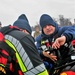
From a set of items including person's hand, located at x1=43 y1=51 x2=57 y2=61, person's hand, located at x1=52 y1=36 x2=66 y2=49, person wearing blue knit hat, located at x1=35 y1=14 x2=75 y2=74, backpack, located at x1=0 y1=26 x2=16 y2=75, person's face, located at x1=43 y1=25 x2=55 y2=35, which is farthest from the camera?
person's face, located at x1=43 y1=25 x2=55 y2=35

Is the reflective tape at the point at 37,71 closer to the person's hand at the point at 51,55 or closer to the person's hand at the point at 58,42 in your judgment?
the person's hand at the point at 58,42

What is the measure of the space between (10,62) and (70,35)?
5.34 ft

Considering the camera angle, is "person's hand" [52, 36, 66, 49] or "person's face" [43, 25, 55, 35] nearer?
"person's hand" [52, 36, 66, 49]

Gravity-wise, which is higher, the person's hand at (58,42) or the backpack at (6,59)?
the backpack at (6,59)

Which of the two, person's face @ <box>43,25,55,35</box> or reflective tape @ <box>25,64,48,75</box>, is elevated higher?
reflective tape @ <box>25,64,48,75</box>

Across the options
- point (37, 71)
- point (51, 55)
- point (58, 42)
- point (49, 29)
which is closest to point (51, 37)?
point (49, 29)

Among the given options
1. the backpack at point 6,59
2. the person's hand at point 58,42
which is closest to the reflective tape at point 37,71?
the backpack at point 6,59

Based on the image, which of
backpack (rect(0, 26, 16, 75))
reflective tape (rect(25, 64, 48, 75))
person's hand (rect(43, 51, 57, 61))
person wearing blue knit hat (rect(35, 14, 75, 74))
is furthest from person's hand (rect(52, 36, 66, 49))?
backpack (rect(0, 26, 16, 75))

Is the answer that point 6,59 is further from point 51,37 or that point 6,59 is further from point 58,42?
point 51,37

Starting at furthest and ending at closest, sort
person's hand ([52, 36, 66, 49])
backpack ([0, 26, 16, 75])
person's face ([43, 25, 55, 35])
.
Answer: person's face ([43, 25, 55, 35]) < person's hand ([52, 36, 66, 49]) < backpack ([0, 26, 16, 75])

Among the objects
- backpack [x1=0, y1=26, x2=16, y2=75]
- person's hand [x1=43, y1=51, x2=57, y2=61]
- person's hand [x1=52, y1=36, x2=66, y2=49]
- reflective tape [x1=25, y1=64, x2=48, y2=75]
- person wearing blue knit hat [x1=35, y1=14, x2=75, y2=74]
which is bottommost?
person's hand [x1=43, y1=51, x2=57, y2=61]

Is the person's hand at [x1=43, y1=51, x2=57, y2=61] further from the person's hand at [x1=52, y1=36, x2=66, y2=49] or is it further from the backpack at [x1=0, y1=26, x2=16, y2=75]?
the backpack at [x1=0, y1=26, x2=16, y2=75]

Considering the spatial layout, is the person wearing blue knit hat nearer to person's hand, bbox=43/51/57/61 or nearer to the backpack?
person's hand, bbox=43/51/57/61

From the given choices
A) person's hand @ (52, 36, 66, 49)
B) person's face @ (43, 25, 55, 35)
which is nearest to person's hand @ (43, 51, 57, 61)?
person's hand @ (52, 36, 66, 49)
